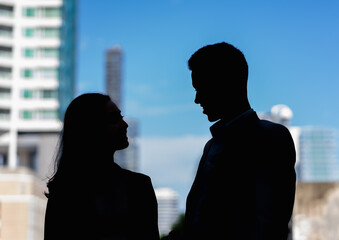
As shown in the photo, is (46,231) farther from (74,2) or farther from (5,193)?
(74,2)

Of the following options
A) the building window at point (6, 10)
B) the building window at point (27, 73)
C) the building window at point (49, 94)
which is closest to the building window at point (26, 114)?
the building window at point (49, 94)

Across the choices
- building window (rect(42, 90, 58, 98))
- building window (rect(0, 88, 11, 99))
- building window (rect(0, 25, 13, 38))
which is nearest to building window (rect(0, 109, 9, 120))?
building window (rect(0, 88, 11, 99))

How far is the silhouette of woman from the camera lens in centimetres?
357

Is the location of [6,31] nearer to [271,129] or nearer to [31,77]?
[31,77]

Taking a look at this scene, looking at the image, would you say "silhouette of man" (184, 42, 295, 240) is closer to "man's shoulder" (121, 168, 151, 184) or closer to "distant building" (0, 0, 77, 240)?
"man's shoulder" (121, 168, 151, 184)

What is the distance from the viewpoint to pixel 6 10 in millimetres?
73688

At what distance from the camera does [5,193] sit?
208 ft

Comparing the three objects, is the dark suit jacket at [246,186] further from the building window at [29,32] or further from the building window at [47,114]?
the building window at [29,32]

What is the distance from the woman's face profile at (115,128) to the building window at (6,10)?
72.8 metres

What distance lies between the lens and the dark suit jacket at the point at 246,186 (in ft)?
9.96

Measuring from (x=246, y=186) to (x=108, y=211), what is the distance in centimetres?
85

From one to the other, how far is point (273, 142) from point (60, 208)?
1.28 m

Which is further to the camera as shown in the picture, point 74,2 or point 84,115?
point 74,2

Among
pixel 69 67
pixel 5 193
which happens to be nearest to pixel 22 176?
pixel 5 193
